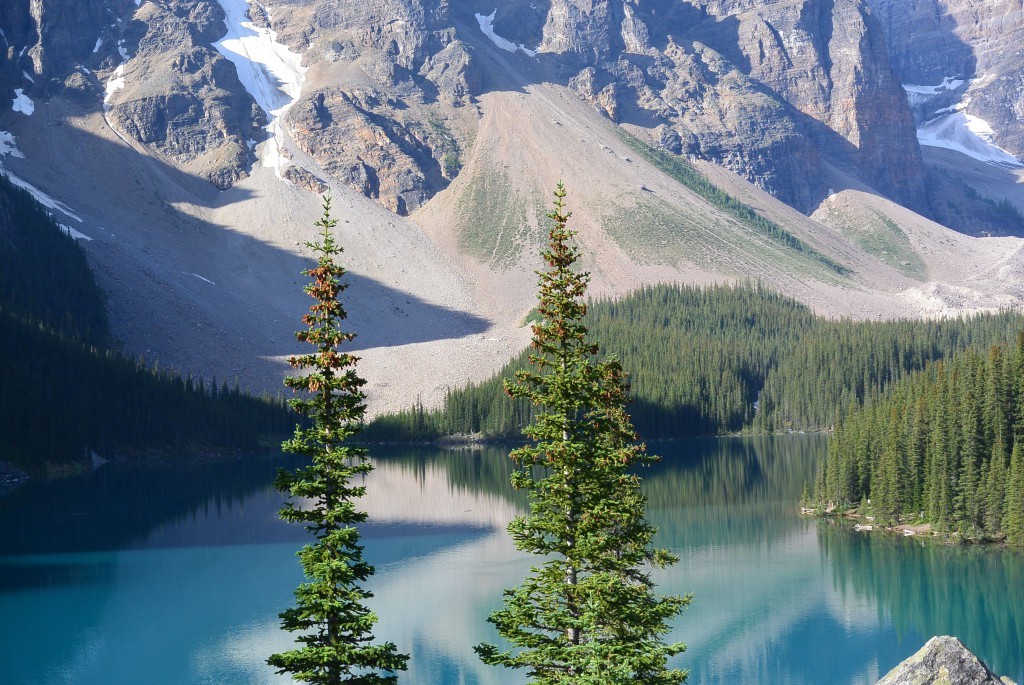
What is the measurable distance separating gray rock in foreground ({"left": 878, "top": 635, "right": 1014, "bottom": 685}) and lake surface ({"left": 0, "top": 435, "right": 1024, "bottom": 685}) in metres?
23.8

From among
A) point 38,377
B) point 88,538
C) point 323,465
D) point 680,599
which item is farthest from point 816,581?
point 38,377

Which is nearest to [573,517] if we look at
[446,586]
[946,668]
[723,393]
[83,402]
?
[946,668]

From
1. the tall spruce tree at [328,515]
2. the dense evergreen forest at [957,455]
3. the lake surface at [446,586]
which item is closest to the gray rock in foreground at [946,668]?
the tall spruce tree at [328,515]

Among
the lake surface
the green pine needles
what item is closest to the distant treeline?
the lake surface

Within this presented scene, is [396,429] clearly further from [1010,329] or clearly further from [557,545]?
[557,545]

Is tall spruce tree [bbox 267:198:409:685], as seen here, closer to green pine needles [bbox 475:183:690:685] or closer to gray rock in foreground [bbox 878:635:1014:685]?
green pine needles [bbox 475:183:690:685]

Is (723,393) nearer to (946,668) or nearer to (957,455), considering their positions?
(957,455)

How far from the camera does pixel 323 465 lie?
24.4 meters

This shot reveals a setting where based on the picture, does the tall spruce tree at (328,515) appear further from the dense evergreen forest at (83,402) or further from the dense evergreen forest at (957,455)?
the dense evergreen forest at (83,402)

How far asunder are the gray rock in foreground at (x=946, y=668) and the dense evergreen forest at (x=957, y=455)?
47.2 meters

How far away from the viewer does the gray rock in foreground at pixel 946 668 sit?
26.5m

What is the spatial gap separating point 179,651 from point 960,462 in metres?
49.0

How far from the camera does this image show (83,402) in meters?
152

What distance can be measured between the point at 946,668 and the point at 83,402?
462 feet
